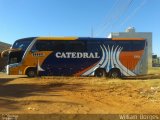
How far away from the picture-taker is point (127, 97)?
14500 millimetres

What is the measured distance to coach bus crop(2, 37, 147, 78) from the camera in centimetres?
2809

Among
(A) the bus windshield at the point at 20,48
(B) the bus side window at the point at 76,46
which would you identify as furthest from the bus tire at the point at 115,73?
(A) the bus windshield at the point at 20,48

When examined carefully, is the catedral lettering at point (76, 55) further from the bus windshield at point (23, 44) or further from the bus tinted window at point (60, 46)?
the bus windshield at point (23, 44)

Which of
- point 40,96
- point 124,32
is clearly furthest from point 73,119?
point 124,32

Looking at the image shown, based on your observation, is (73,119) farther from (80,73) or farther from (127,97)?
(80,73)

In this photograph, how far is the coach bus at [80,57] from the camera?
1106 inches

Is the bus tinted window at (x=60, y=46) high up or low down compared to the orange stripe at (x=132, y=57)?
up

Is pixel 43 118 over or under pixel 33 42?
under

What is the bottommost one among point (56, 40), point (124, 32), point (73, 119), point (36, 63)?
point (73, 119)

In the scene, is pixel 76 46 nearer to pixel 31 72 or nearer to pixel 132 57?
pixel 31 72

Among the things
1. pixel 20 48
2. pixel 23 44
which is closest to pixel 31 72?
pixel 20 48

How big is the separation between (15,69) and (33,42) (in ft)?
8.65

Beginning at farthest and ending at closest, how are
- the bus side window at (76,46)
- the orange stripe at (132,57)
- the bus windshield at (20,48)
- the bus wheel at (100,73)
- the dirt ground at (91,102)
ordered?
the bus side window at (76,46) → the bus windshield at (20,48) → the orange stripe at (132,57) → the bus wheel at (100,73) → the dirt ground at (91,102)

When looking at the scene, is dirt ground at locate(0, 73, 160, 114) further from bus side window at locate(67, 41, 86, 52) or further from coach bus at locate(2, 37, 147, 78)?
bus side window at locate(67, 41, 86, 52)
